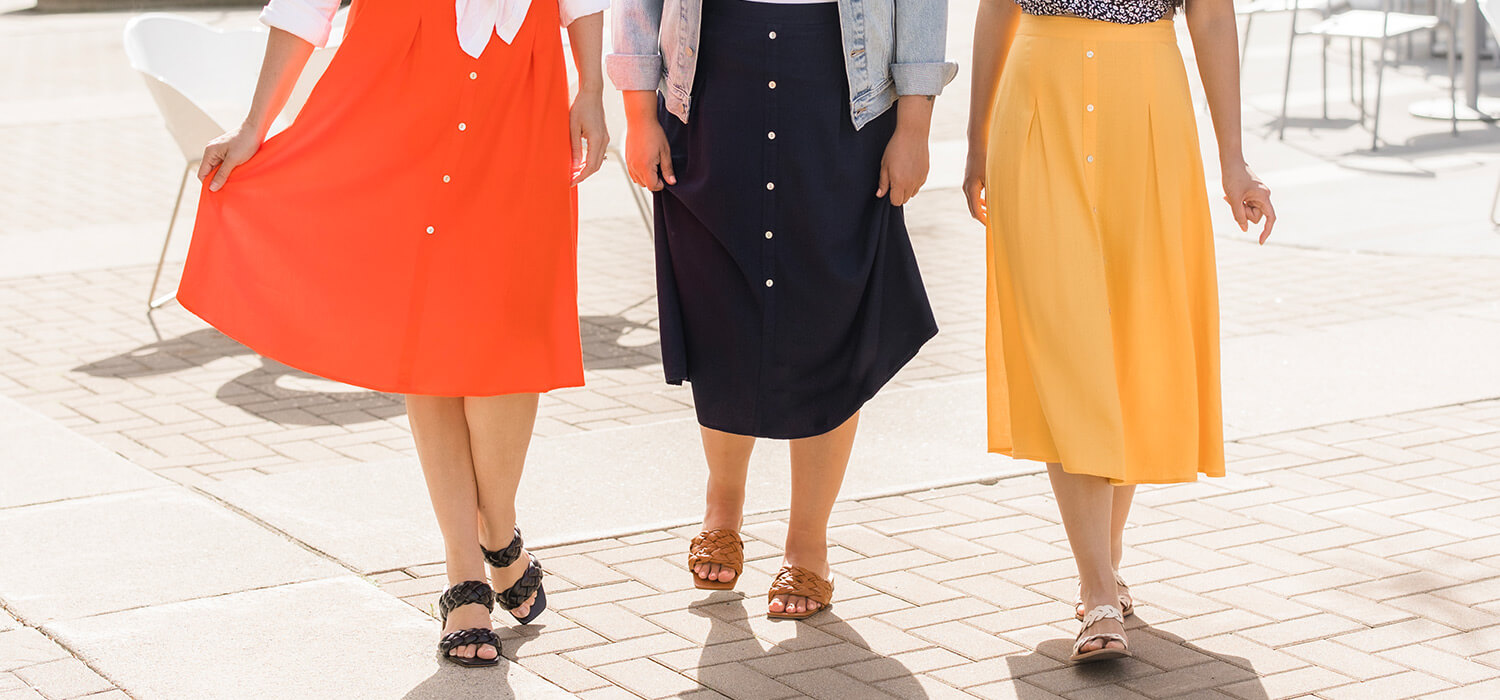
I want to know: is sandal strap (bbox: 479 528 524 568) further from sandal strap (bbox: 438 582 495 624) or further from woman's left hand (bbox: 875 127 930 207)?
woman's left hand (bbox: 875 127 930 207)

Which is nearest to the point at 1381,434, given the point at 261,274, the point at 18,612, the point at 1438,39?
the point at 261,274

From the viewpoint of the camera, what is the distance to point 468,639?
136 inches

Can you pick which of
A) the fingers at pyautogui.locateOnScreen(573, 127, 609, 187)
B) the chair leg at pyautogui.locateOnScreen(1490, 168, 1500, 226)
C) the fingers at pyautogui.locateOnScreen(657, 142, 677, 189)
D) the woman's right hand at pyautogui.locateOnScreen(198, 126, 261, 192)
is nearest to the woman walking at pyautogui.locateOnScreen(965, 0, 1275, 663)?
the fingers at pyautogui.locateOnScreen(657, 142, 677, 189)

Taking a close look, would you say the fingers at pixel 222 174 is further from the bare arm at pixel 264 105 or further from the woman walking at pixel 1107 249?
the woman walking at pixel 1107 249

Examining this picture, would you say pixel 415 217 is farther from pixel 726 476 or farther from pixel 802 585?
pixel 802 585

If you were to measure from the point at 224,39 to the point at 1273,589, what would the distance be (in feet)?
18.3

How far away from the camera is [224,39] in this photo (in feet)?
25.2

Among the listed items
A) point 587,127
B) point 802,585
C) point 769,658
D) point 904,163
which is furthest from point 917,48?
point 769,658

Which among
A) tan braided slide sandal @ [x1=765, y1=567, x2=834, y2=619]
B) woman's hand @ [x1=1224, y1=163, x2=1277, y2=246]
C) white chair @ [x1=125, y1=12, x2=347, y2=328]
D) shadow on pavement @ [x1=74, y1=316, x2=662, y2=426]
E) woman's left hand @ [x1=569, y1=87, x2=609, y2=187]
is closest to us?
woman's hand @ [x1=1224, y1=163, x2=1277, y2=246]

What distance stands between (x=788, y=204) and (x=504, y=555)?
960 mm

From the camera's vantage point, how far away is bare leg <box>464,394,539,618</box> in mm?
3547

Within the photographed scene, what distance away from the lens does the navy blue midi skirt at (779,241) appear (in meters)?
3.54

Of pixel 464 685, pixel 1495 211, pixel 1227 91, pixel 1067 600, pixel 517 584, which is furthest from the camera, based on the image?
pixel 1495 211

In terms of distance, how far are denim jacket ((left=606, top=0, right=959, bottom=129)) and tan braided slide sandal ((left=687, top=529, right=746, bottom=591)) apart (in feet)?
3.11
